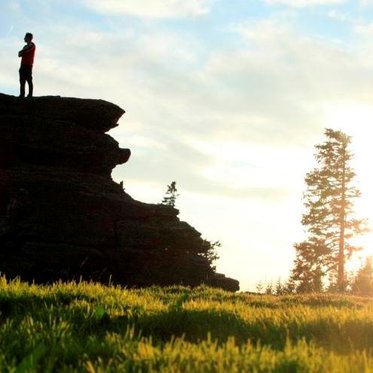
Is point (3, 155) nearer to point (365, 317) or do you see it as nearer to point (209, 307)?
point (209, 307)

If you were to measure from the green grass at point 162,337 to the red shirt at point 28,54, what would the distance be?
16.7m

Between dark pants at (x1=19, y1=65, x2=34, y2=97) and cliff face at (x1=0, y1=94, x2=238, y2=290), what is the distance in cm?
48

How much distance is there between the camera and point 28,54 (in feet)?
79.8

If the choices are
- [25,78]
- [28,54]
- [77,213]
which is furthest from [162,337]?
[25,78]

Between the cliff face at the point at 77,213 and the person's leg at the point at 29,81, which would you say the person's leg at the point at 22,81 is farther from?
the cliff face at the point at 77,213

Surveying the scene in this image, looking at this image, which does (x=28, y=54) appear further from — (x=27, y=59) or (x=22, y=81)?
(x=22, y=81)

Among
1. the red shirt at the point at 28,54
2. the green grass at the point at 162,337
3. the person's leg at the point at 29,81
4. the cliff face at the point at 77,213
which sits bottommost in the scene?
the green grass at the point at 162,337

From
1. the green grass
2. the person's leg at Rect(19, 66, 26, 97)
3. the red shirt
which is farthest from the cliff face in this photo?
the green grass

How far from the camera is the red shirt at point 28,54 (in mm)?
24219

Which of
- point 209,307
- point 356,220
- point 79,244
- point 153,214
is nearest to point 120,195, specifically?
point 153,214

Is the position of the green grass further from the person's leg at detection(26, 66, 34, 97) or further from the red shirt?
the person's leg at detection(26, 66, 34, 97)

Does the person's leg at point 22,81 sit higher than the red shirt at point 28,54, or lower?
lower

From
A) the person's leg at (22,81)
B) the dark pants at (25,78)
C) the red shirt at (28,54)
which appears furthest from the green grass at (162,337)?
the person's leg at (22,81)

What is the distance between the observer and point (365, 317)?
7254 millimetres
